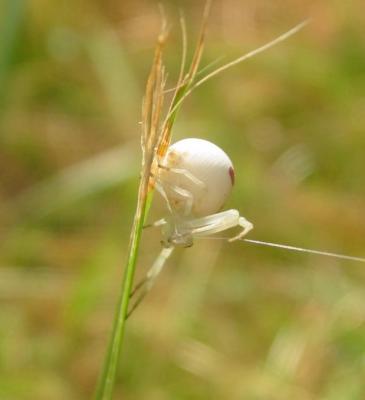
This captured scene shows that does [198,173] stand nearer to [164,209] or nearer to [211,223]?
[211,223]

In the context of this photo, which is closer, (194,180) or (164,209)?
(194,180)

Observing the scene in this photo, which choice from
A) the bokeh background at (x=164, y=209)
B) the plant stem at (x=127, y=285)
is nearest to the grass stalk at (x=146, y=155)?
the plant stem at (x=127, y=285)

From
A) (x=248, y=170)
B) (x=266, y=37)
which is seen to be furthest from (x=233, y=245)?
(x=266, y=37)

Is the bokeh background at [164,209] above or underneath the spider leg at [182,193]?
underneath

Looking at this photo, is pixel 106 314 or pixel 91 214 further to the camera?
pixel 91 214

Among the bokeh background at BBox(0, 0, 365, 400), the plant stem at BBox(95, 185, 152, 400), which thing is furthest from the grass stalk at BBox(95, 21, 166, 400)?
the bokeh background at BBox(0, 0, 365, 400)

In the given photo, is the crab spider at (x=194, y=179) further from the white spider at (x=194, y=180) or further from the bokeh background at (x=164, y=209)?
the bokeh background at (x=164, y=209)

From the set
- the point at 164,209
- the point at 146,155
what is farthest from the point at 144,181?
the point at 164,209

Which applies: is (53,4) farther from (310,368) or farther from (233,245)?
(310,368)
